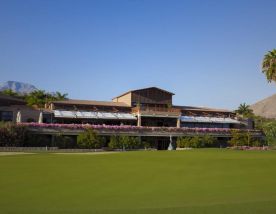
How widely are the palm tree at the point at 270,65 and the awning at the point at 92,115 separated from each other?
2160cm

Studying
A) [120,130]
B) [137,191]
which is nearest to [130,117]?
[120,130]

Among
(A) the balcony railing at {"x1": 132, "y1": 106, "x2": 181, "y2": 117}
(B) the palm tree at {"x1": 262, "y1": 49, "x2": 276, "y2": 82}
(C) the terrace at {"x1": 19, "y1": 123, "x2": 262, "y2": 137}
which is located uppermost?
(B) the palm tree at {"x1": 262, "y1": 49, "x2": 276, "y2": 82}

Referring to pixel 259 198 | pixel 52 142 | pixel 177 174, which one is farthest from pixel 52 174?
pixel 52 142

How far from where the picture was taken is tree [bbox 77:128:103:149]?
170ft

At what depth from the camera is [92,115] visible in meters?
60.0

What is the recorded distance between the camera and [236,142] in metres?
60.8

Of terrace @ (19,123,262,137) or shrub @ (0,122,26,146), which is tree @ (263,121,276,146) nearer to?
terrace @ (19,123,262,137)

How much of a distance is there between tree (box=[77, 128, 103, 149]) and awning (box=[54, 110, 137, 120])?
6225 millimetres

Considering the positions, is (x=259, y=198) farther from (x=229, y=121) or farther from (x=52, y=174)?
(x=229, y=121)

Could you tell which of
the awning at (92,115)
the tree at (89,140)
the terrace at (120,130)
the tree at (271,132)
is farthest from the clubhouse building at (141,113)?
the tree at (271,132)

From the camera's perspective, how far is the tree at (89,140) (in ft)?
170

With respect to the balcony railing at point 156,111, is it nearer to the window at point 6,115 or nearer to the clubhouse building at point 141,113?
the clubhouse building at point 141,113

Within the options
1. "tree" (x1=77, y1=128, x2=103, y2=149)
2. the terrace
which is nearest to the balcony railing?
→ the terrace

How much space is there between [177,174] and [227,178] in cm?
268
